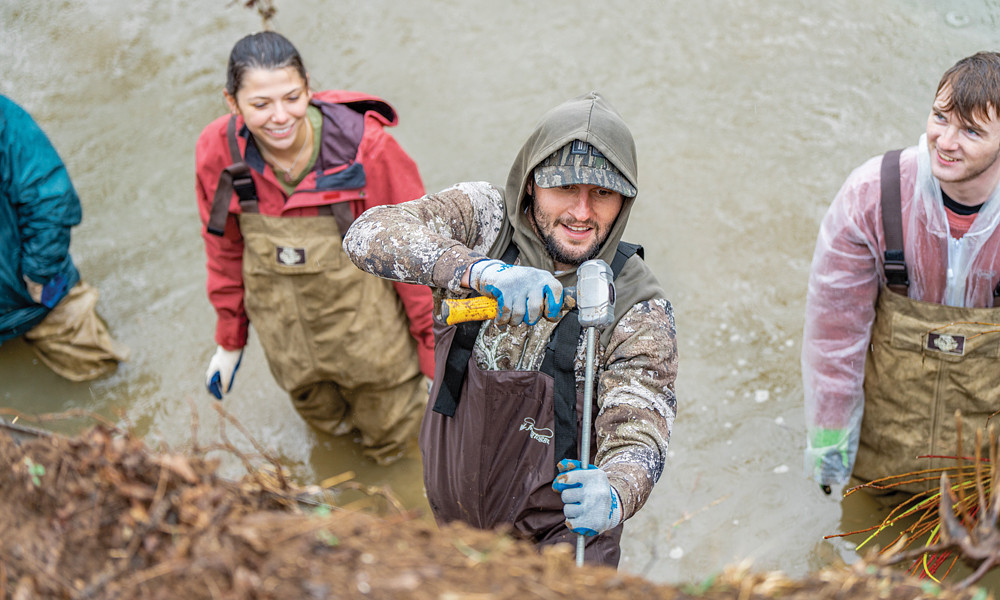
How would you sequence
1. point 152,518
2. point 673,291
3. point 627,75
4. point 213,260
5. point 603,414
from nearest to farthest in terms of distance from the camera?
point 152,518
point 603,414
point 213,260
point 673,291
point 627,75

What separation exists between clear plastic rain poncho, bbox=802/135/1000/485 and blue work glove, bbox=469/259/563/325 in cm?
145

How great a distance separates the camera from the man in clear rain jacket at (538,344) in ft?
7.14

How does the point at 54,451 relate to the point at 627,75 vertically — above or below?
below

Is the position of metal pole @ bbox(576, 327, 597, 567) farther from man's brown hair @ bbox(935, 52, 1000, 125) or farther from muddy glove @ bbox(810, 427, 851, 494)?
muddy glove @ bbox(810, 427, 851, 494)

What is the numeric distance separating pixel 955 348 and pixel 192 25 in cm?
532

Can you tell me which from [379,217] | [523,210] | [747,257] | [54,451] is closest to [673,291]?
[747,257]

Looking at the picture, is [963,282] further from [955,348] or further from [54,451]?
[54,451]

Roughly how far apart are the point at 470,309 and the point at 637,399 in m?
0.49

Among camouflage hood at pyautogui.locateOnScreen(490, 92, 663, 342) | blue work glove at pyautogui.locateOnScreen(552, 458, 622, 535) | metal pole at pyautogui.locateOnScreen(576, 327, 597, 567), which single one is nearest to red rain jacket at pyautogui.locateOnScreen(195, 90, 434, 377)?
camouflage hood at pyautogui.locateOnScreen(490, 92, 663, 342)

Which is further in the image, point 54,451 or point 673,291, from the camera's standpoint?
point 673,291

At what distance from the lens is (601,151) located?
7.53 ft

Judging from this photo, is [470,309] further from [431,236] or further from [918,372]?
[918,372]

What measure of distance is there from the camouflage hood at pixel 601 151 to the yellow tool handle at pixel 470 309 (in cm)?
30

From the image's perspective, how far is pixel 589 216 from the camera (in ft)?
7.74
